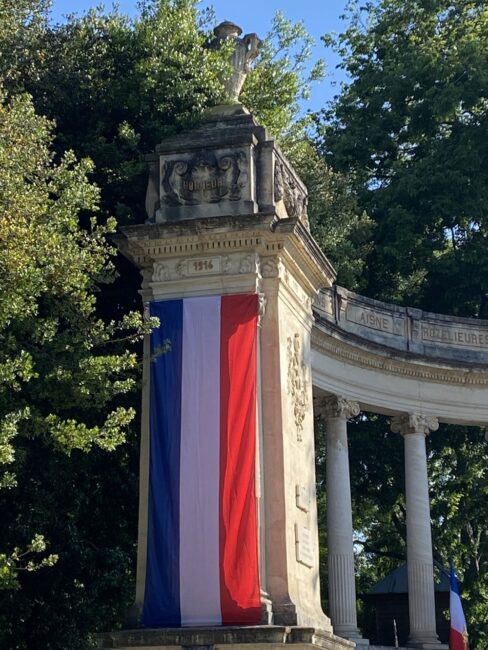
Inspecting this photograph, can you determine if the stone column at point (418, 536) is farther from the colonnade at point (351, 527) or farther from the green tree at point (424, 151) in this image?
the green tree at point (424, 151)

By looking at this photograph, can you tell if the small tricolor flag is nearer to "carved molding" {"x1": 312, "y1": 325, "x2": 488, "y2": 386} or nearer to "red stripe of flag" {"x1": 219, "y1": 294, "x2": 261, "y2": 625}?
"carved molding" {"x1": 312, "y1": 325, "x2": 488, "y2": 386}

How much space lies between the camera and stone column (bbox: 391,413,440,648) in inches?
1921

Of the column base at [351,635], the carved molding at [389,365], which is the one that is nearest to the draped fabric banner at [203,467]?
the carved molding at [389,365]

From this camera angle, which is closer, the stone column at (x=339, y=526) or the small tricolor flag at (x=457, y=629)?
the stone column at (x=339, y=526)

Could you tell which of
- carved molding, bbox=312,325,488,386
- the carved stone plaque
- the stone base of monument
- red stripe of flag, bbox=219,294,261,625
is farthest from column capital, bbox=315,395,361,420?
the stone base of monument

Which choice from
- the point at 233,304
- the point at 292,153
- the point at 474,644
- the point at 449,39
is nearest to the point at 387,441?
the point at 474,644

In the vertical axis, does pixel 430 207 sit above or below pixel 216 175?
above

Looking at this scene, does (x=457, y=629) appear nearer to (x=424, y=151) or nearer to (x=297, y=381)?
(x=297, y=381)

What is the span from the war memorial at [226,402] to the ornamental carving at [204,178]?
38mm

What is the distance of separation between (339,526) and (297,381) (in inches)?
599

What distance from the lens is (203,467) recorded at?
101ft

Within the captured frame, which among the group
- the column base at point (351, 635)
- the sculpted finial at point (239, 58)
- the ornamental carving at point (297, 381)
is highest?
the sculpted finial at point (239, 58)

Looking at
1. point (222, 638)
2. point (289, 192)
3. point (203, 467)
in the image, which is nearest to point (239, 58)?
point (289, 192)

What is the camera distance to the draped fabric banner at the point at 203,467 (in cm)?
2983
